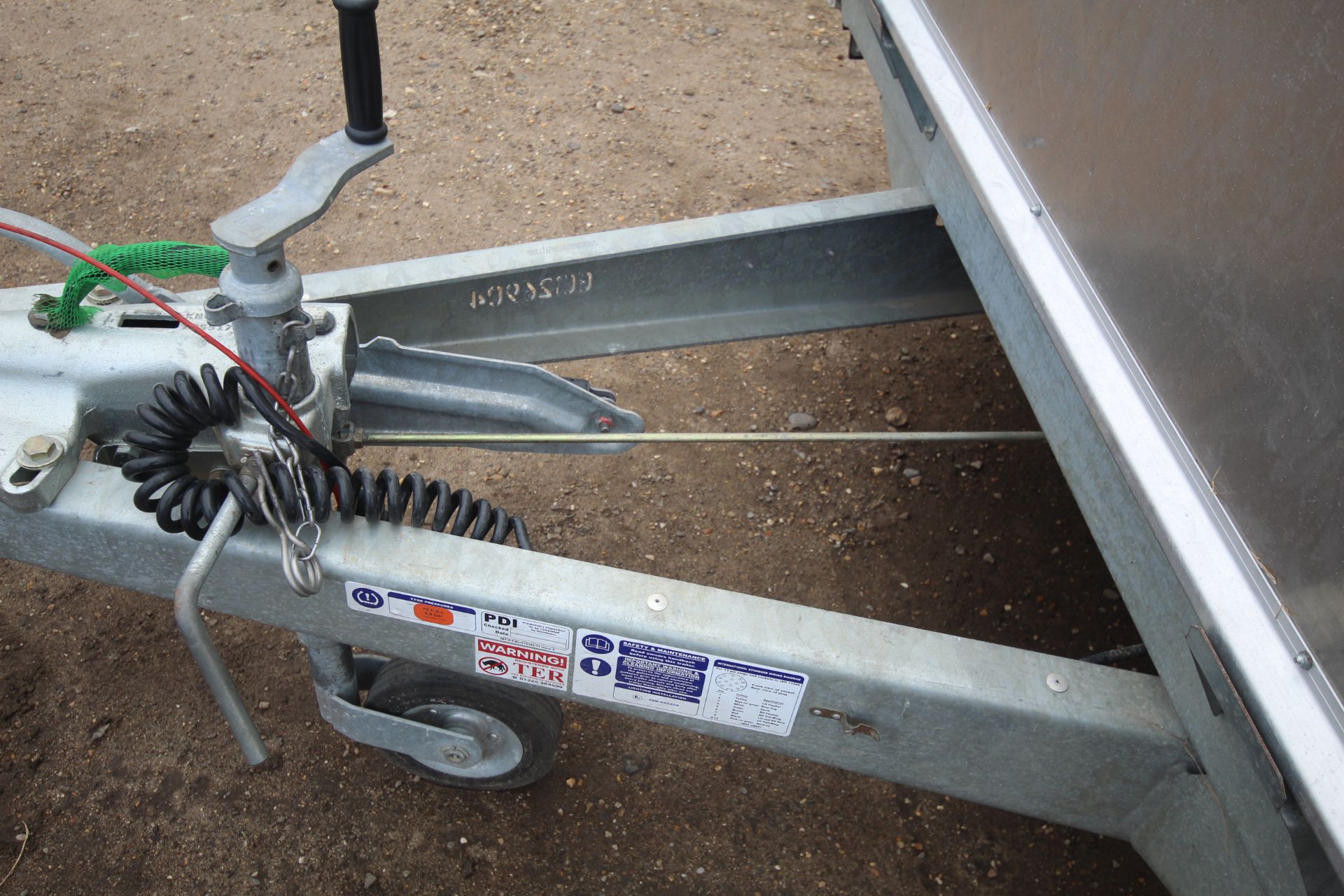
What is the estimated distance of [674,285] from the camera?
218 cm

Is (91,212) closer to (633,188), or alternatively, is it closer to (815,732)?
(633,188)

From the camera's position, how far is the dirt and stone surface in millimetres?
2260

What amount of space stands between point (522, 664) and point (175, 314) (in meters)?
0.72

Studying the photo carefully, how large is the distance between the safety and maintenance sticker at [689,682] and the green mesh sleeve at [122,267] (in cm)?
81

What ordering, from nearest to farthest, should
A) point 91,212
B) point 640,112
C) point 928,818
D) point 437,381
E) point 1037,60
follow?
1. point 1037,60
2. point 437,381
3. point 928,818
4. point 91,212
5. point 640,112

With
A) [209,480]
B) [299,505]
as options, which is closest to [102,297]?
[209,480]

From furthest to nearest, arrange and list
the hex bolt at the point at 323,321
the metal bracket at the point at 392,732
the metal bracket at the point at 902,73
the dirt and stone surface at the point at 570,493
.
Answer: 1. the dirt and stone surface at the point at 570,493
2. the metal bracket at the point at 902,73
3. the metal bracket at the point at 392,732
4. the hex bolt at the point at 323,321

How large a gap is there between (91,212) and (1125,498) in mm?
3895

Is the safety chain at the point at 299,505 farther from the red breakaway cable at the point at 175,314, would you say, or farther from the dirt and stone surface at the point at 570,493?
the dirt and stone surface at the point at 570,493

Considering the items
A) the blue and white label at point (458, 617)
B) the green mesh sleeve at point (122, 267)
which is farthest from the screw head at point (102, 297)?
the blue and white label at point (458, 617)

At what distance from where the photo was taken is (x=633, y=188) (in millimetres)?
4055

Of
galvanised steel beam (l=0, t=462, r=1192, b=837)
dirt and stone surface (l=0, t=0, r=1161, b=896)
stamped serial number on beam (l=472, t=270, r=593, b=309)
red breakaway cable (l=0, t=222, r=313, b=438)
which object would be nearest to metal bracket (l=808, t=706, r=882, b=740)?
galvanised steel beam (l=0, t=462, r=1192, b=837)

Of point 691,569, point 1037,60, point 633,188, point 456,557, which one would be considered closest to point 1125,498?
point 1037,60

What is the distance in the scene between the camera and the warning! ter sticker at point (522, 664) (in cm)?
147
